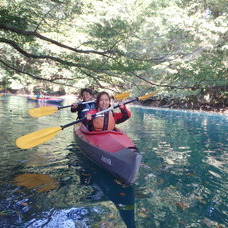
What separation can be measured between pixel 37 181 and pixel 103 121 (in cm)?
160

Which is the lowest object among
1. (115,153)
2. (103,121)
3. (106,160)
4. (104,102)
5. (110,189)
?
(110,189)

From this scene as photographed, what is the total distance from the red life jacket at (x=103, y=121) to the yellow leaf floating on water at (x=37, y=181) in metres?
1.36

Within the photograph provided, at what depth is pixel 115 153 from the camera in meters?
3.35

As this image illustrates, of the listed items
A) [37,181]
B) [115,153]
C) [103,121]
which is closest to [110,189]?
[115,153]

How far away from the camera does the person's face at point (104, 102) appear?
172 inches

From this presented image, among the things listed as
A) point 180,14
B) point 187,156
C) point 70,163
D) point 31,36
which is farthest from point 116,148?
point 180,14

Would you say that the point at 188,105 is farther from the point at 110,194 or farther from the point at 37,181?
the point at 37,181

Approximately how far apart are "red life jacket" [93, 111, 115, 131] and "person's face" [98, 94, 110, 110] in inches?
6.7

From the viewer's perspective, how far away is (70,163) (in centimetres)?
414

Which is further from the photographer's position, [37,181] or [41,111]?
[41,111]

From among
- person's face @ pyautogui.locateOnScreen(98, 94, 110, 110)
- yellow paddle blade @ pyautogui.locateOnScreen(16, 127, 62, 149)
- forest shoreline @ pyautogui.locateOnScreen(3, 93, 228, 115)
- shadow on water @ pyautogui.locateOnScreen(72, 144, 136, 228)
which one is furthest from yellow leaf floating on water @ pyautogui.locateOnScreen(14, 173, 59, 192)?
forest shoreline @ pyautogui.locateOnScreen(3, 93, 228, 115)

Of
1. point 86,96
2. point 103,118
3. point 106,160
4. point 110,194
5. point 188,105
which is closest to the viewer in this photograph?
point 110,194

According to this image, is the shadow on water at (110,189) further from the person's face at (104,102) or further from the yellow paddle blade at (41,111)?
the yellow paddle blade at (41,111)

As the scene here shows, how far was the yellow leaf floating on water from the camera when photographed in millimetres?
3029
